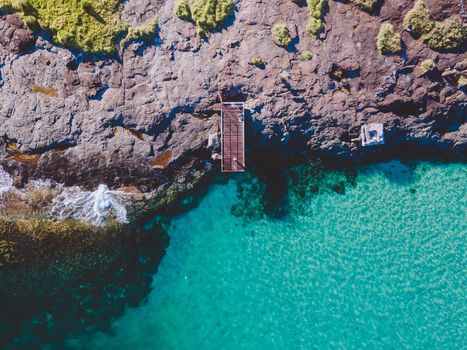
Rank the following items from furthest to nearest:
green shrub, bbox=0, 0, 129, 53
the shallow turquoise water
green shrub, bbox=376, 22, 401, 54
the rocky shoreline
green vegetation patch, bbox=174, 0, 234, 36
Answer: the shallow turquoise water
the rocky shoreline
green shrub, bbox=376, 22, 401, 54
green vegetation patch, bbox=174, 0, 234, 36
green shrub, bbox=0, 0, 129, 53

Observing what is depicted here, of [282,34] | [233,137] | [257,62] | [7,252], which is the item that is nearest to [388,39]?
[282,34]

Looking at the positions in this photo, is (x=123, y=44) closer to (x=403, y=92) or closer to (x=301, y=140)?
(x=301, y=140)

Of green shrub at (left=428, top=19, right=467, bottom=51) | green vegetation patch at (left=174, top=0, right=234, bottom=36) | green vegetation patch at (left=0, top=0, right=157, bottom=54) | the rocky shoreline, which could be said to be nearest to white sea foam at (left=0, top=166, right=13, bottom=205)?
the rocky shoreline

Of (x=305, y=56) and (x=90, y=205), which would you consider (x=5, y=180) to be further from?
(x=305, y=56)

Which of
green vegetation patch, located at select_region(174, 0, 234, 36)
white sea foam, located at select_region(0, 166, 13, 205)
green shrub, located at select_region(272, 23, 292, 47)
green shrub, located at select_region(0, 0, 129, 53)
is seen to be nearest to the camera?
green shrub, located at select_region(0, 0, 129, 53)

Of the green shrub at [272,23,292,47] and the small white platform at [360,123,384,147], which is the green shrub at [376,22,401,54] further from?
the green shrub at [272,23,292,47]

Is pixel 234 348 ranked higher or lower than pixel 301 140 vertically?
lower

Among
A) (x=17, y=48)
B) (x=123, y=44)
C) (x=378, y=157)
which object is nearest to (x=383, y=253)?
(x=378, y=157)
